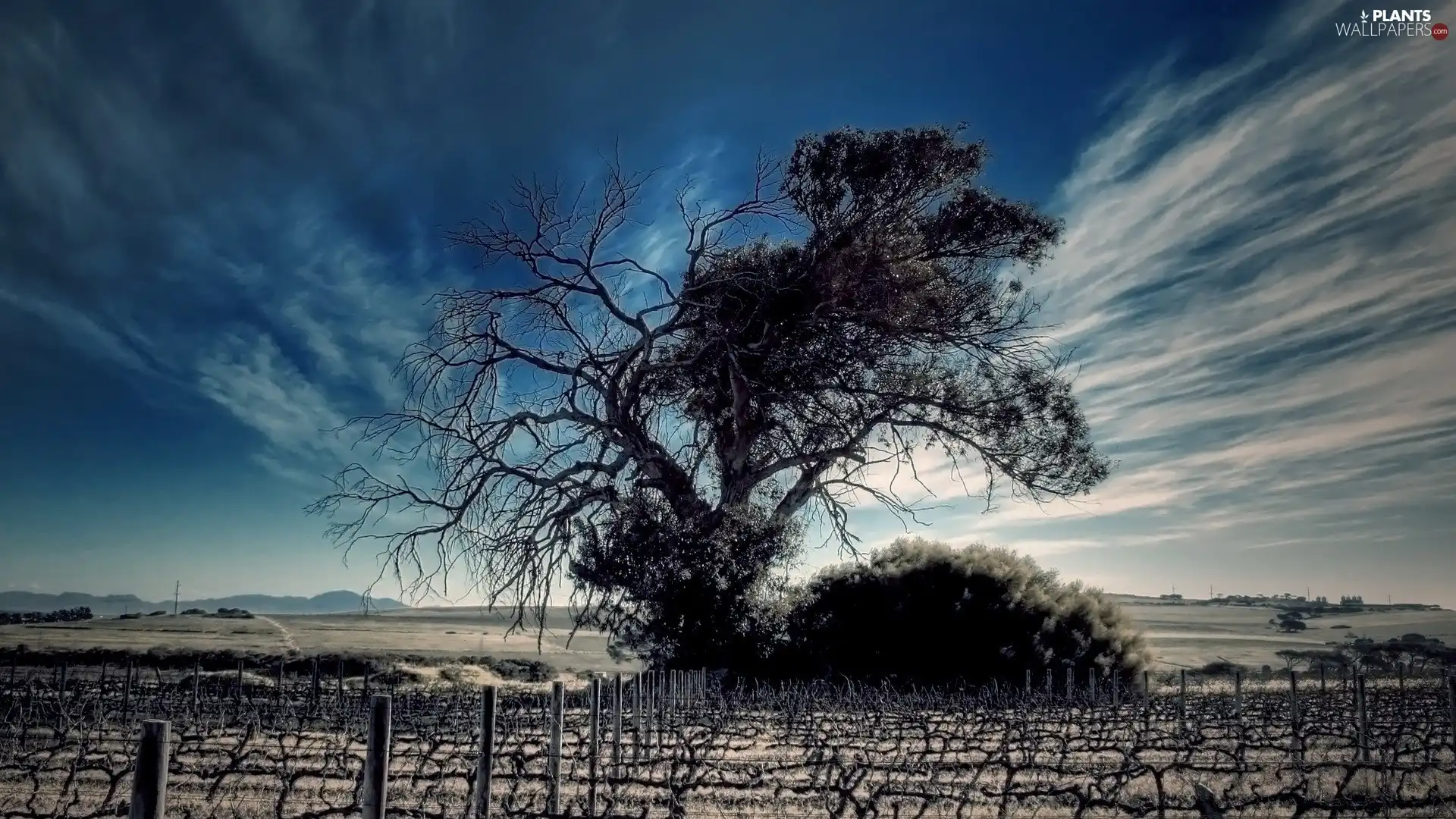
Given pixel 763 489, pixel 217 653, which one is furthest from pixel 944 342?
pixel 217 653

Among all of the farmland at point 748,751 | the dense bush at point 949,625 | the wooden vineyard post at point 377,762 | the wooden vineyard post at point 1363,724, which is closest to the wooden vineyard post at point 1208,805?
the farmland at point 748,751

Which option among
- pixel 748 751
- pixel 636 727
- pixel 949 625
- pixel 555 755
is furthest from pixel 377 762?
pixel 949 625

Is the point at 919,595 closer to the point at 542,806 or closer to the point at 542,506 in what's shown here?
the point at 542,506

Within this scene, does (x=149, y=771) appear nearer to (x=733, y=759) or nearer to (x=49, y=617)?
(x=733, y=759)

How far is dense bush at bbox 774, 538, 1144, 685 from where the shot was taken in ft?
77.9

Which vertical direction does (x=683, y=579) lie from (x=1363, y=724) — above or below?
above

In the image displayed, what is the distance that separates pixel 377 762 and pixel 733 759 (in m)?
7.28

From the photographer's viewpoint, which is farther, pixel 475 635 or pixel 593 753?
pixel 475 635

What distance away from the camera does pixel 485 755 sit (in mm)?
7383

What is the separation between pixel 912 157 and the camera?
20266 millimetres

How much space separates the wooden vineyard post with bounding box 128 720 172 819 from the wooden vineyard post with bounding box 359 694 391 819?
1.12 metres

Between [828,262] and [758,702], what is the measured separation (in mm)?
9528

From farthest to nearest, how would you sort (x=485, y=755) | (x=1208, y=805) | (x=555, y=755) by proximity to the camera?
1. (x=555, y=755)
2. (x=485, y=755)
3. (x=1208, y=805)

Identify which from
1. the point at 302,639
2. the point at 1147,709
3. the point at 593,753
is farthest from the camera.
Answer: the point at 302,639
